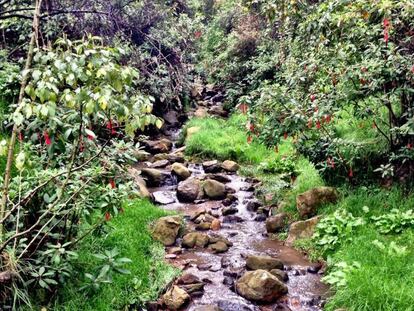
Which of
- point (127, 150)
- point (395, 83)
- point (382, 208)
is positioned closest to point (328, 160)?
point (382, 208)

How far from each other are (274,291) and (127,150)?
256 cm

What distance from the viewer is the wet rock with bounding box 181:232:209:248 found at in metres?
6.87

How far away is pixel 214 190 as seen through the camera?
369 inches

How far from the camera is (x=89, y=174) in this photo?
420cm

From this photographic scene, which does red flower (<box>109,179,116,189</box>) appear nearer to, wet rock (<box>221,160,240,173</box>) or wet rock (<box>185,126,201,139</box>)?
wet rock (<box>221,160,240,173</box>)

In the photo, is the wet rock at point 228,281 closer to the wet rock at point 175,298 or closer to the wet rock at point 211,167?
the wet rock at point 175,298

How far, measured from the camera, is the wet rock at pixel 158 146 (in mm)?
12805

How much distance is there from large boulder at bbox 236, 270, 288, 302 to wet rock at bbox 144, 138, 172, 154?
25.7ft

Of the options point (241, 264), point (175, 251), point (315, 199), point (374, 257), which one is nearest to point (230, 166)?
point (315, 199)

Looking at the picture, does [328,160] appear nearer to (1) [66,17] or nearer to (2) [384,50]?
(2) [384,50]

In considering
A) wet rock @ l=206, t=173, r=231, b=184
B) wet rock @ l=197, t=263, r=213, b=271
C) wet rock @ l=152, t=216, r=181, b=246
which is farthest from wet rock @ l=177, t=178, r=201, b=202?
wet rock @ l=197, t=263, r=213, b=271

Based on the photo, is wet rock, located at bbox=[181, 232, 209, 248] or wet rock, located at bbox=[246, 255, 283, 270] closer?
wet rock, located at bbox=[246, 255, 283, 270]

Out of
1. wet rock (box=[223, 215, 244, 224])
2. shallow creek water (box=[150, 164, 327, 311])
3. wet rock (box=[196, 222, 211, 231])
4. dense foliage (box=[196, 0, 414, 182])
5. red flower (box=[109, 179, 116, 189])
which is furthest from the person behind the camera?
wet rock (box=[223, 215, 244, 224])

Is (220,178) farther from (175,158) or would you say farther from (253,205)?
(175,158)
